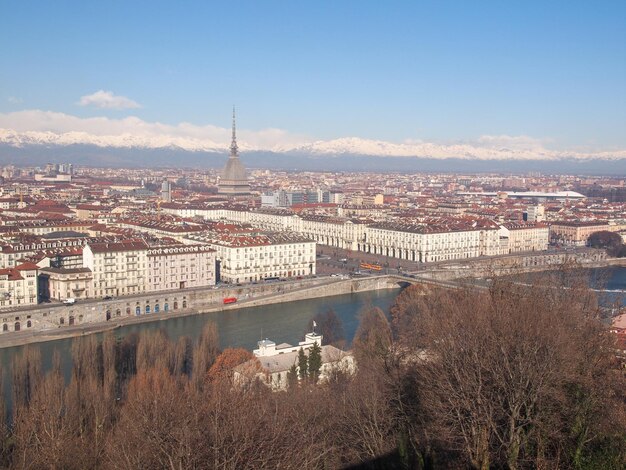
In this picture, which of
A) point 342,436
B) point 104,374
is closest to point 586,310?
point 342,436

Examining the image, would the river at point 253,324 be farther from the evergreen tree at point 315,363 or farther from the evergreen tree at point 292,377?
the evergreen tree at point 292,377

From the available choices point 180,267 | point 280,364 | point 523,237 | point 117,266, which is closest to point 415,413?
point 280,364

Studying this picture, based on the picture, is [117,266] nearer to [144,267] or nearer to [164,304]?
[144,267]

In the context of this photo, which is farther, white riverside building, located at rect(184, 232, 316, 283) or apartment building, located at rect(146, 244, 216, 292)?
white riverside building, located at rect(184, 232, 316, 283)

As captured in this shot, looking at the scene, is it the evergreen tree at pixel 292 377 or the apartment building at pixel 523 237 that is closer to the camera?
the evergreen tree at pixel 292 377

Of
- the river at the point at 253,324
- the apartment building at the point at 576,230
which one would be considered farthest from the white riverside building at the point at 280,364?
the apartment building at the point at 576,230

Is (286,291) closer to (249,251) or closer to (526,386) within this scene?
(249,251)

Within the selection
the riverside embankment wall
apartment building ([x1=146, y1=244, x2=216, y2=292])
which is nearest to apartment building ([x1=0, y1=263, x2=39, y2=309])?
the riverside embankment wall

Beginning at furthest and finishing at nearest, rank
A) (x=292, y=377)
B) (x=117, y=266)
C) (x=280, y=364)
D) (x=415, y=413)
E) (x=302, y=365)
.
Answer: (x=117, y=266), (x=280, y=364), (x=302, y=365), (x=292, y=377), (x=415, y=413)

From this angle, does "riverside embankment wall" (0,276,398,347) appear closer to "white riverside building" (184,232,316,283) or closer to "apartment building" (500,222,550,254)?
"white riverside building" (184,232,316,283)
